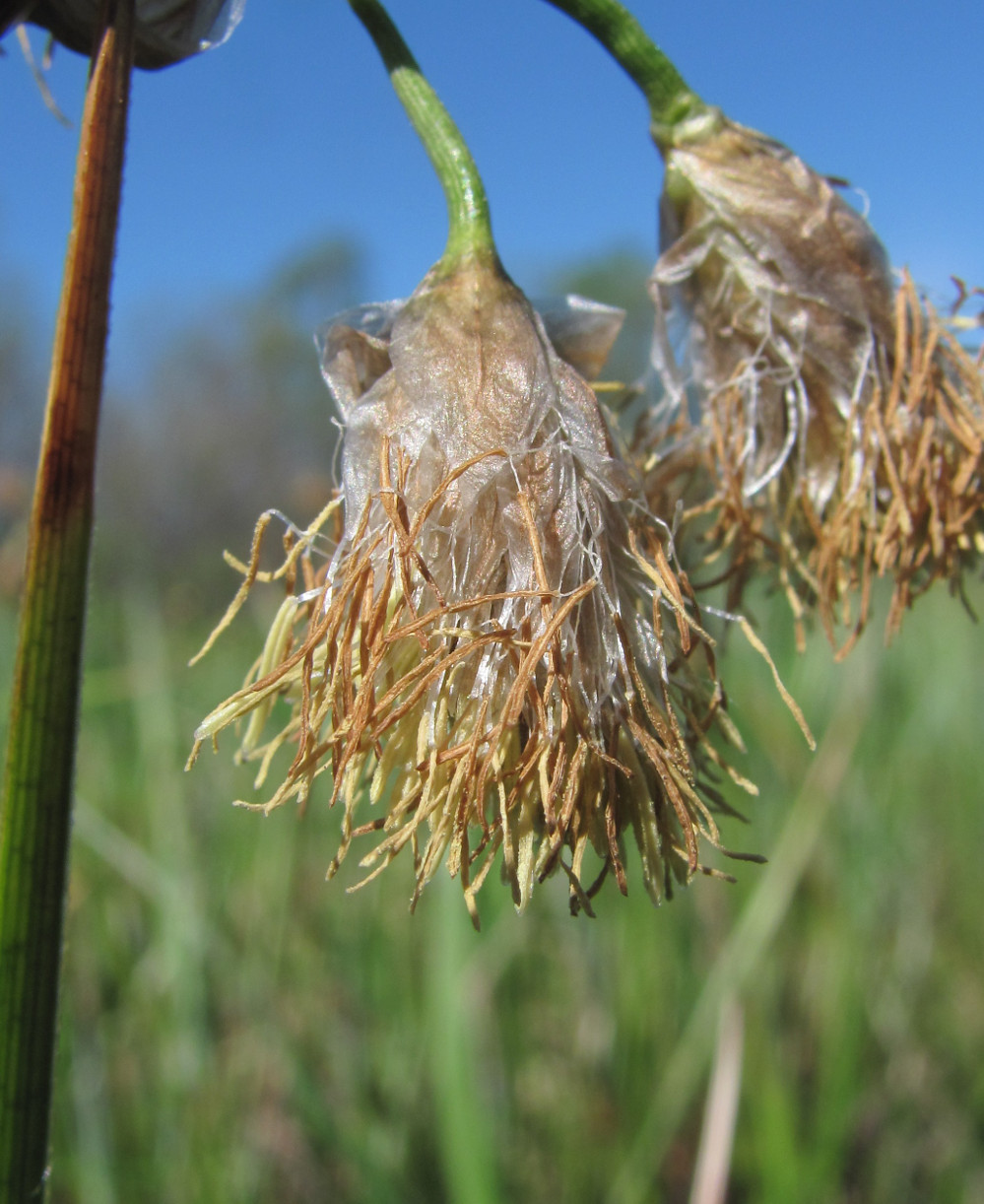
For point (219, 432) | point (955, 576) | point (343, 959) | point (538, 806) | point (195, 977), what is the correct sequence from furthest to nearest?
point (219, 432) < point (343, 959) < point (195, 977) < point (955, 576) < point (538, 806)

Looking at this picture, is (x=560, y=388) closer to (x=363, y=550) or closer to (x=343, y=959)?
(x=363, y=550)

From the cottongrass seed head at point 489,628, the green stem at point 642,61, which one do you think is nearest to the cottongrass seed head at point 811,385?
the green stem at point 642,61

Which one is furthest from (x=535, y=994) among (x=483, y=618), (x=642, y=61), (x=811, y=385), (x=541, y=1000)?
(x=642, y=61)

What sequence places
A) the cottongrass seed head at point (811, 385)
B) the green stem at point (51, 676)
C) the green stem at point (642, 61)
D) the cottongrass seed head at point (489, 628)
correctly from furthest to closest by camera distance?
the cottongrass seed head at point (811, 385) → the green stem at point (642, 61) → the cottongrass seed head at point (489, 628) → the green stem at point (51, 676)

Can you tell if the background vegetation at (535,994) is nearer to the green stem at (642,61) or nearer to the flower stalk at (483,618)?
the flower stalk at (483,618)

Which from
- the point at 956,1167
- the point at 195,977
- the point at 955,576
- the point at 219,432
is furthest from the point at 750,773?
the point at 219,432

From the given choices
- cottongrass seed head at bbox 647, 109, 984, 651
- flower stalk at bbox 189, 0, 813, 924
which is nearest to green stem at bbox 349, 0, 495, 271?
flower stalk at bbox 189, 0, 813, 924
